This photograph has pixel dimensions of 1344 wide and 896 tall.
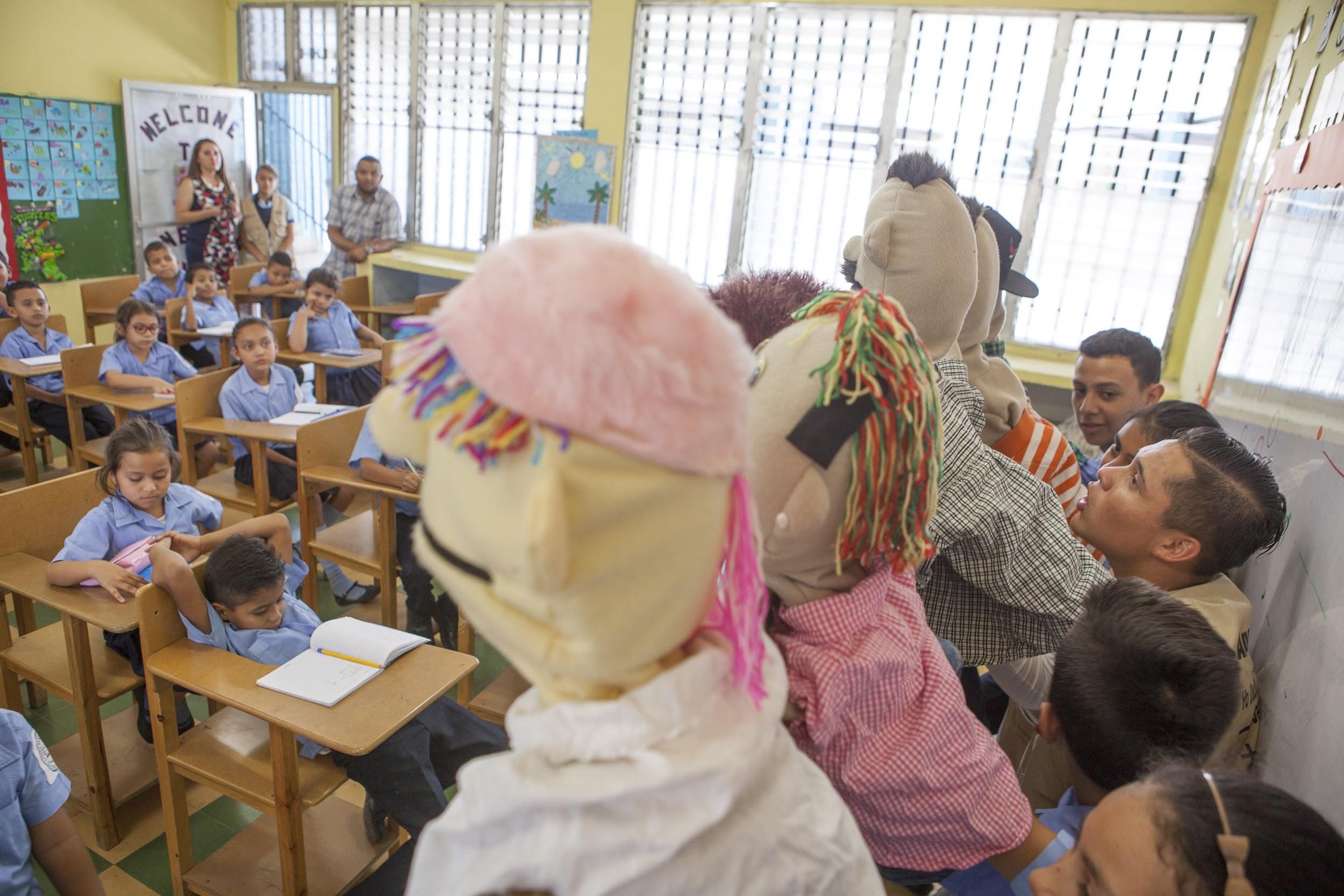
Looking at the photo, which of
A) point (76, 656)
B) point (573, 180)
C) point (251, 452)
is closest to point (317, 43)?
point (573, 180)

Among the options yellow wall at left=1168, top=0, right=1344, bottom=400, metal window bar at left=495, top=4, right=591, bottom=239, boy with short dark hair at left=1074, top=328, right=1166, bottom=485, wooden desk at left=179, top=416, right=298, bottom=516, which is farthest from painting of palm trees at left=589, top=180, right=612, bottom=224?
boy with short dark hair at left=1074, top=328, right=1166, bottom=485

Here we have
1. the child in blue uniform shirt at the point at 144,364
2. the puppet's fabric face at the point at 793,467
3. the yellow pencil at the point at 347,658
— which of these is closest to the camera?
the puppet's fabric face at the point at 793,467

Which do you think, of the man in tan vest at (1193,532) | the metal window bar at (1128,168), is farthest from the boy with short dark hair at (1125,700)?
the metal window bar at (1128,168)

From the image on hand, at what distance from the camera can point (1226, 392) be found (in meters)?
2.34

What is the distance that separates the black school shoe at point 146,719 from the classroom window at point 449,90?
4.32 meters

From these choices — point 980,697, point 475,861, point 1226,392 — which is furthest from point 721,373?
point 1226,392

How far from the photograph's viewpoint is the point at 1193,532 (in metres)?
1.30

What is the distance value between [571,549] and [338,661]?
1338mm

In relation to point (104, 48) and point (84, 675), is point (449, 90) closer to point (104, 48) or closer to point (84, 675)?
point (104, 48)

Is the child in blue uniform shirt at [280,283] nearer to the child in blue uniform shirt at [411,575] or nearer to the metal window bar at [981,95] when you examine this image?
the child in blue uniform shirt at [411,575]

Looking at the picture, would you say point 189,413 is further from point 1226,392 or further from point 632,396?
point 1226,392

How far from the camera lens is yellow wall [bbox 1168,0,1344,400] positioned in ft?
8.00

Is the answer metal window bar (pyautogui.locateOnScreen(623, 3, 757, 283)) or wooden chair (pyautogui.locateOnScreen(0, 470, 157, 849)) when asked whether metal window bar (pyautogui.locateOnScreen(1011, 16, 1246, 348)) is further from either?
wooden chair (pyautogui.locateOnScreen(0, 470, 157, 849))

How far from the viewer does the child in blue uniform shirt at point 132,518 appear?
1.82 metres
